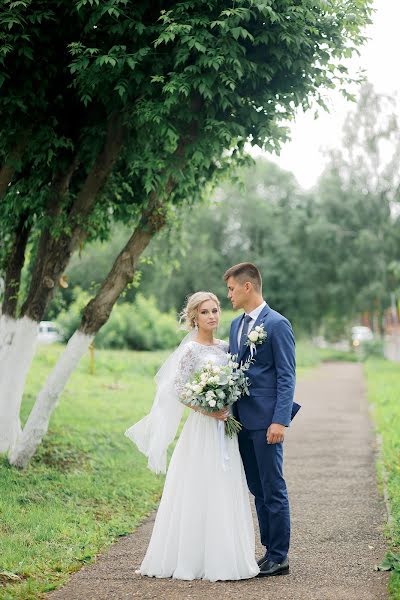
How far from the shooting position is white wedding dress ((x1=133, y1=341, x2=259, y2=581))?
5.68m

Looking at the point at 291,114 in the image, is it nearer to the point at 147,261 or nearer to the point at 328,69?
the point at 328,69

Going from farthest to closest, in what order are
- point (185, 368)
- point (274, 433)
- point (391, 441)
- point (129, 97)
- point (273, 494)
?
point (391, 441) → point (129, 97) → point (185, 368) → point (273, 494) → point (274, 433)

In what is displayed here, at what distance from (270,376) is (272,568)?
1.47 m

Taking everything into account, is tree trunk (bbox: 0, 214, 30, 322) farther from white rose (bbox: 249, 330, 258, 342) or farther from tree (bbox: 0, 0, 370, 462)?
white rose (bbox: 249, 330, 258, 342)

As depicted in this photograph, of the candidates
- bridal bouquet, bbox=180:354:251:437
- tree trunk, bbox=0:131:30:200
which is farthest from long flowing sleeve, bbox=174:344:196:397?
tree trunk, bbox=0:131:30:200

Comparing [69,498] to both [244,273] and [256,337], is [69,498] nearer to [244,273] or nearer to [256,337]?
[256,337]

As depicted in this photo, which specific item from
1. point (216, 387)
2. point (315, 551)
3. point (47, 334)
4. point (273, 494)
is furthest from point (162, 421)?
point (47, 334)

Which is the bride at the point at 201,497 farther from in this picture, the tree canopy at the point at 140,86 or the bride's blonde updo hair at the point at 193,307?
the tree canopy at the point at 140,86

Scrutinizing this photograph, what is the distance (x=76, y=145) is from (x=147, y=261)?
6.91 feet

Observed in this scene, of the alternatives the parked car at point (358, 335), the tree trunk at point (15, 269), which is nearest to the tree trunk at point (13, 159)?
the tree trunk at point (15, 269)

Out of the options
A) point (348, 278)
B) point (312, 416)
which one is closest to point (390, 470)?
point (312, 416)

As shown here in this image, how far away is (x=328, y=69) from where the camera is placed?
8.32 m

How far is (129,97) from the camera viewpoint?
8297 mm

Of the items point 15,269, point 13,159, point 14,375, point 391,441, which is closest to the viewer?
point 13,159
